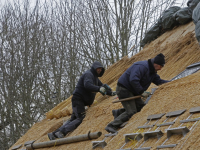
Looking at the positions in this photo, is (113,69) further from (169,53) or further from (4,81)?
(4,81)

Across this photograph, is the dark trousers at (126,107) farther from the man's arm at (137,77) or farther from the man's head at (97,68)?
the man's head at (97,68)

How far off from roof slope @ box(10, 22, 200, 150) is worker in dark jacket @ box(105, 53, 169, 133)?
220 millimetres

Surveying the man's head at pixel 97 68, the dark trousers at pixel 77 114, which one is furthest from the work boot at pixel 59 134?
the man's head at pixel 97 68

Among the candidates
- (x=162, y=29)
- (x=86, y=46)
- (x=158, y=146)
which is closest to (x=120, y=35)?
(x=86, y=46)

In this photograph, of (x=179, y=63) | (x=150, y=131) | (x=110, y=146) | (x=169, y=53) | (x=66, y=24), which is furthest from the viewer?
(x=66, y=24)

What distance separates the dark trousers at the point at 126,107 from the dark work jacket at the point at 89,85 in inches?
37.9

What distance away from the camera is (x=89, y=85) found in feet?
24.3

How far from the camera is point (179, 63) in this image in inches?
346

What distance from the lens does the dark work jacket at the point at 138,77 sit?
6.20 metres

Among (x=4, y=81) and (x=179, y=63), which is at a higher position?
(x=4, y=81)

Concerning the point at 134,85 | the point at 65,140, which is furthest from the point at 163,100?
the point at 65,140

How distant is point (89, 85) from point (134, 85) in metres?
1.48

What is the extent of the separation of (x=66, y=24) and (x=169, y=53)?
10.9 m

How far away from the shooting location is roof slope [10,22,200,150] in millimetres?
5383
